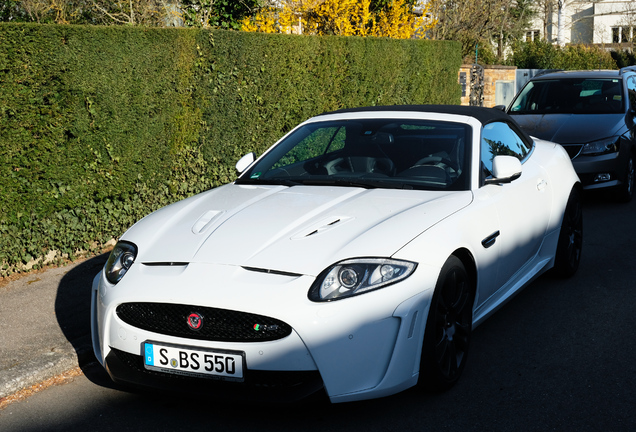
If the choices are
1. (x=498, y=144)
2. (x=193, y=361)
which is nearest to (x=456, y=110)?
(x=498, y=144)

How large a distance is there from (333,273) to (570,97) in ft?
27.6

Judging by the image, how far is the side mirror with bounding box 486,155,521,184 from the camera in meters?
4.89

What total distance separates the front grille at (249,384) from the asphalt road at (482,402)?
0.20 ft

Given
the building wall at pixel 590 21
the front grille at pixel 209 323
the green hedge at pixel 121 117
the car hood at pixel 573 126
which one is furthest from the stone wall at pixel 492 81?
the building wall at pixel 590 21

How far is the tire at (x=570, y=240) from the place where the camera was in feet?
20.4

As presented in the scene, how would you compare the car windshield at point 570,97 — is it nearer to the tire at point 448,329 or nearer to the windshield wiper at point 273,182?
Result: the windshield wiper at point 273,182

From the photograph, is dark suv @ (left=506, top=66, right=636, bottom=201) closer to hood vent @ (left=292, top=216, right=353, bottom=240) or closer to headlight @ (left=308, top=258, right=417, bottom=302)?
hood vent @ (left=292, top=216, right=353, bottom=240)

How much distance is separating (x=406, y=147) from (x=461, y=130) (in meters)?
0.39

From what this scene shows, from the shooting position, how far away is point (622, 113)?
10.5m

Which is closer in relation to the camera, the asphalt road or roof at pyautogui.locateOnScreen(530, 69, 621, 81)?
the asphalt road

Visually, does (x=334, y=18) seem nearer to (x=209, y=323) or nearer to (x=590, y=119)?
(x=590, y=119)

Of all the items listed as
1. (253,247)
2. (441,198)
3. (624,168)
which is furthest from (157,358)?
(624,168)

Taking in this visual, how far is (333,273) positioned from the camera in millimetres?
3680

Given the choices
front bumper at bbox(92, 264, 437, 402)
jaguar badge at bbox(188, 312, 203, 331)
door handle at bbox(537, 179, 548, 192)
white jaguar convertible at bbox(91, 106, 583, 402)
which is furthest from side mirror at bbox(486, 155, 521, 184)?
jaguar badge at bbox(188, 312, 203, 331)
